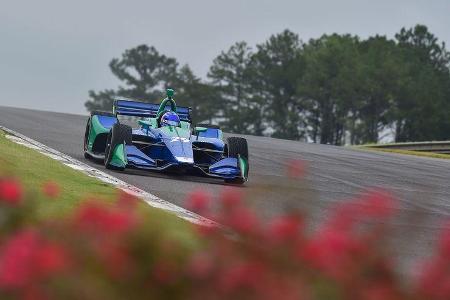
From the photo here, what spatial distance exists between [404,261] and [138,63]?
100 metres

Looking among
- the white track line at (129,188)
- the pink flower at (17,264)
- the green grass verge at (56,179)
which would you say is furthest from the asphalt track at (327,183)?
the green grass verge at (56,179)

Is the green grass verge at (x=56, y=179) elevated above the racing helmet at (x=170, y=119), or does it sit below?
below

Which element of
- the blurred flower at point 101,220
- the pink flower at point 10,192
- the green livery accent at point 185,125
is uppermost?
the pink flower at point 10,192

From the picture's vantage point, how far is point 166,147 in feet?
47.8

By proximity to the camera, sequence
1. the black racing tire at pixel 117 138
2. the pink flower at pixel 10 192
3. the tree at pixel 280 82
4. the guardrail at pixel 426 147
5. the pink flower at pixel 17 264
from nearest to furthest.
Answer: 1. the pink flower at pixel 17 264
2. the pink flower at pixel 10 192
3. the black racing tire at pixel 117 138
4. the guardrail at pixel 426 147
5. the tree at pixel 280 82

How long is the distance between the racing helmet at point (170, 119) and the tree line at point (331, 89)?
61.6m

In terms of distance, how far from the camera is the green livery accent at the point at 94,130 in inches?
611

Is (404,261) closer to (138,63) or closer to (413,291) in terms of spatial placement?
(413,291)

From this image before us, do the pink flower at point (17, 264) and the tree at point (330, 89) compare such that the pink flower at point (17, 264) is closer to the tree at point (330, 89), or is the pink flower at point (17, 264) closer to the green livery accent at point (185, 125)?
the green livery accent at point (185, 125)

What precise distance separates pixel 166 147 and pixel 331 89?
67.8m

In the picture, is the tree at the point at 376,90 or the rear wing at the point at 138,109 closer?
the rear wing at the point at 138,109

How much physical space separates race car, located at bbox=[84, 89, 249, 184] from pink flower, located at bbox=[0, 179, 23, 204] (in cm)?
1108

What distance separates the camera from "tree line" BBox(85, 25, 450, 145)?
7712cm

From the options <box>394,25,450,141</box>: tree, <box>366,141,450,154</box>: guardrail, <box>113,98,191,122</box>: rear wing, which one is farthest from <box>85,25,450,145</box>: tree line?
<box>113,98,191,122</box>: rear wing
